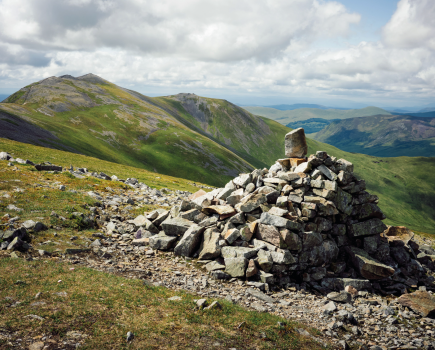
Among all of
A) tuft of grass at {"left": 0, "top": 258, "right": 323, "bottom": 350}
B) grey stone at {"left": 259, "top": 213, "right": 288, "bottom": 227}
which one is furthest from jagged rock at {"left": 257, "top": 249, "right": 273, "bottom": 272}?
tuft of grass at {"left": 0, "top": 258, "right": 323, "bottom": 350}

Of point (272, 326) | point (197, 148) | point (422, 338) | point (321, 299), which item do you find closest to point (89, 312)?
point (272, 326)

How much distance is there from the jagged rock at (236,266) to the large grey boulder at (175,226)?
20.2 ft

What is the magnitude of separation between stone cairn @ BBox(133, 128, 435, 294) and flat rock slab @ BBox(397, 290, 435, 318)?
2405 mm

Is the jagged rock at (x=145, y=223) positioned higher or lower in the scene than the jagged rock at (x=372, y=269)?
higher

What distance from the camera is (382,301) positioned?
22.8 m

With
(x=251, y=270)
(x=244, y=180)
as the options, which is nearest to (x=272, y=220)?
(x=251, y=270)

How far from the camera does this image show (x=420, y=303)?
2184 cm

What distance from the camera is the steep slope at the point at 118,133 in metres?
120

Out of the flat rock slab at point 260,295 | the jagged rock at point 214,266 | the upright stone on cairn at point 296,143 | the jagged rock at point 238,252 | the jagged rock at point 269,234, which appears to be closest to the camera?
the flat rock slab at point 260,295

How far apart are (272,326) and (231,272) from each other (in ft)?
21.9

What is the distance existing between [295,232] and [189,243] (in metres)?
10.2

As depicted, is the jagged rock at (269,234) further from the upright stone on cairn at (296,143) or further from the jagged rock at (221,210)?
the upright stone on cairn at (296,143)

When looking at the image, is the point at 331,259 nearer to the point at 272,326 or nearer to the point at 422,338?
the point at 422,338

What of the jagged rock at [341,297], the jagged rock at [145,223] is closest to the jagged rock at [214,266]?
the jagged rock at [145,223]
